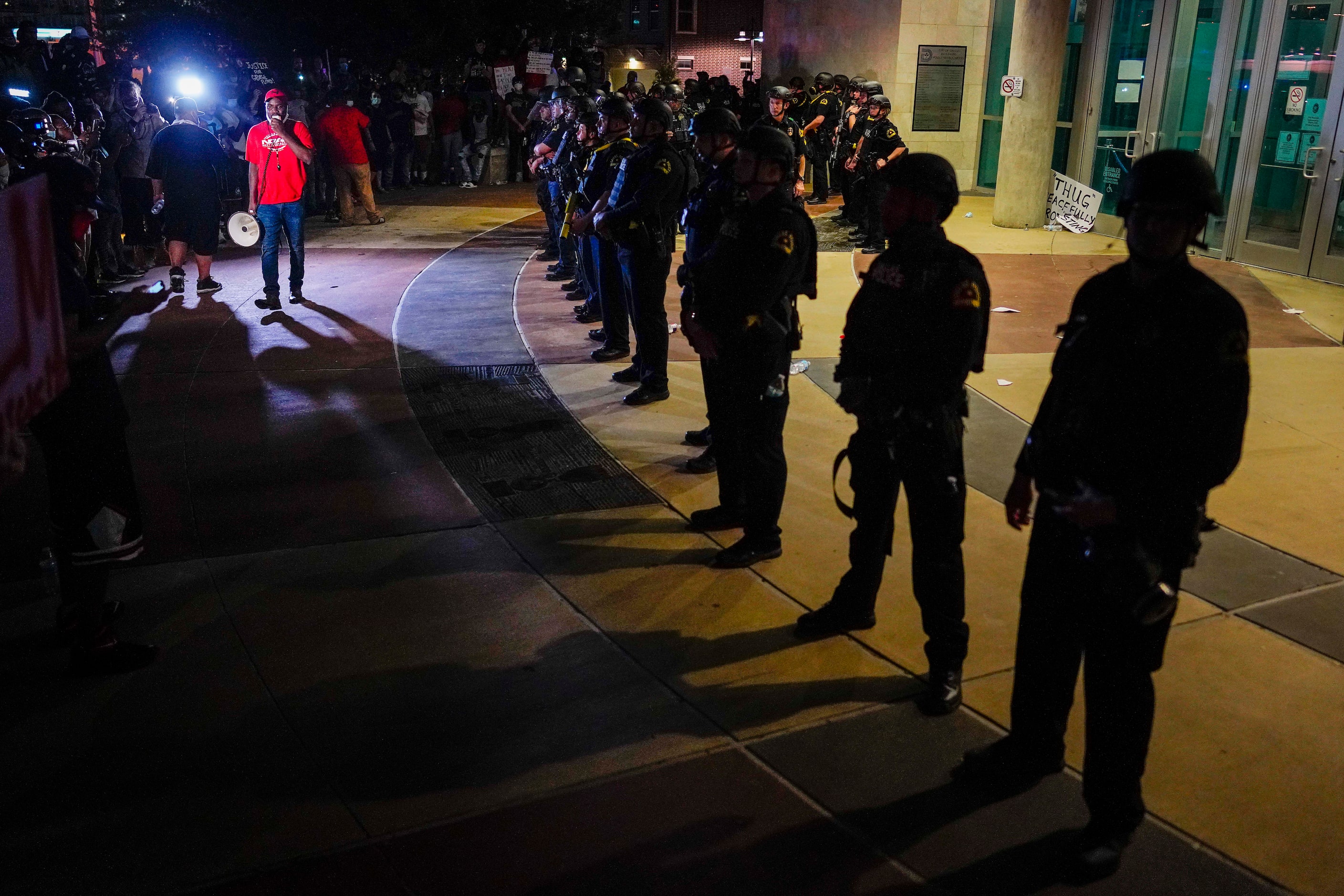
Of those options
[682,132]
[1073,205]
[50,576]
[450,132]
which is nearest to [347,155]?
[682,132]

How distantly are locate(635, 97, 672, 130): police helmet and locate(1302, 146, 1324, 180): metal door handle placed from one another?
8.10 meters

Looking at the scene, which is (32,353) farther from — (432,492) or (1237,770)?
(1237,770)

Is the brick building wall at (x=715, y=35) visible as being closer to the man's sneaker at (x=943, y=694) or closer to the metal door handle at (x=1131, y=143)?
the metal door handle at (x=1131, y=143)

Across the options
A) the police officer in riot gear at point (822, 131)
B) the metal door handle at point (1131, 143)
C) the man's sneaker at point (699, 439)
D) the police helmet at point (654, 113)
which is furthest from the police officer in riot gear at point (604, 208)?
the police officer in riot gear at point (822, 131)

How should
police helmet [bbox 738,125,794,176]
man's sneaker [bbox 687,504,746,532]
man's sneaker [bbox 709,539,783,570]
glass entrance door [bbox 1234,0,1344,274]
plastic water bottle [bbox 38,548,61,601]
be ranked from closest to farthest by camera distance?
police helmet [bbox 738,125,794,176]
plastic water bottle [bbox 38,548,61,601]
man's sneaker [bbox 709,539,783,570]
man's sneaker [bbox 687,504,746,532]
glass entrance door [bbox 1234,0,1344,274]

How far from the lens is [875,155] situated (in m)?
13.7

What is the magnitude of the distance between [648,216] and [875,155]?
741 centimetres

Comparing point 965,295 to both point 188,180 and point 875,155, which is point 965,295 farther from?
point 875,155

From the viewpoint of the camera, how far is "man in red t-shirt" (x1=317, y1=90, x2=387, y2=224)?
15156 mm

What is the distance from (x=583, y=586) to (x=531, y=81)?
20.2m

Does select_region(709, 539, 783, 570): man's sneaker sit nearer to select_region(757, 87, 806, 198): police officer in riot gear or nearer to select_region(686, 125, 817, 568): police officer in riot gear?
select_region(686, 125, 817, 568): police officer in riot gear

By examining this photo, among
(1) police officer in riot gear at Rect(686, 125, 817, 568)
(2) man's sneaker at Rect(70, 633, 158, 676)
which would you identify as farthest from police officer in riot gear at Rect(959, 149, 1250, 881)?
(2) man's sneaker at Rect(70, 633, 158, 676)

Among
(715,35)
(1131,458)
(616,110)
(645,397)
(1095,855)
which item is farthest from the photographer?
(715,35)

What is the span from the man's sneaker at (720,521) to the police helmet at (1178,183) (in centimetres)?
301
